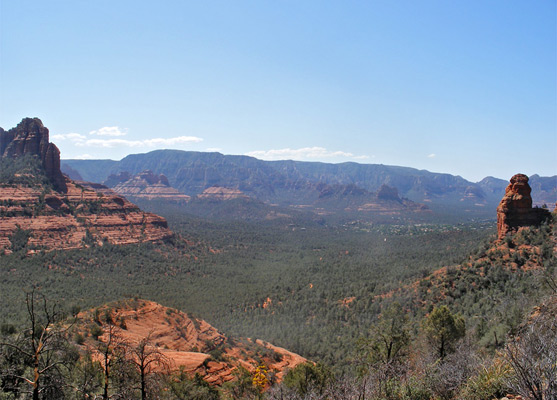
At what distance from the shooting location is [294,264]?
86.6 meters

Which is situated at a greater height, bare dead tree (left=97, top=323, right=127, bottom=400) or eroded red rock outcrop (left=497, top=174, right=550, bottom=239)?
eroded red rock outcrop (left=497, top=174, right=550, bottom=239)

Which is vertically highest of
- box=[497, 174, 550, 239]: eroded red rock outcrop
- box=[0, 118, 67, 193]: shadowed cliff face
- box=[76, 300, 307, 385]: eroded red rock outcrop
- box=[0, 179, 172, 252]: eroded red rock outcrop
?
box=[0, 118, 67, 193]: shadowed cliff face

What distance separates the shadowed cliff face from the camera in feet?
272

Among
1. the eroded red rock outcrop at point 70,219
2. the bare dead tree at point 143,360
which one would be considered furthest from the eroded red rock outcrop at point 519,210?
the eroded red rock outcrop at point 70,219

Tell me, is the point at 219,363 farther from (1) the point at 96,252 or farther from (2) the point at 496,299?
(1) the point at 96,252

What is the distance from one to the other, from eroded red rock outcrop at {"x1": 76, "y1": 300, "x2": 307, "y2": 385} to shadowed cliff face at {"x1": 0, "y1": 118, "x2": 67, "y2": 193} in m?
63.0

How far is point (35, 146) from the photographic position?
281 feet

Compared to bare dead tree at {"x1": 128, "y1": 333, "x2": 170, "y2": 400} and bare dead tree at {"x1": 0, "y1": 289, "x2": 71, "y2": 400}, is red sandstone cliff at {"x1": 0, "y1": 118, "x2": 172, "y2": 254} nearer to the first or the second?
bare dead tree at {"x1": 0, "y1": 289, "x2": 71, "y2": 400}

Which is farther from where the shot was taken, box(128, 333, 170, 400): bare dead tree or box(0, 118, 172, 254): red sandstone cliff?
box(0, 118, 172, 254): red sandstone cliff

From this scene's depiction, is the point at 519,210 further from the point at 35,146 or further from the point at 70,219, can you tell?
the point at 35,146

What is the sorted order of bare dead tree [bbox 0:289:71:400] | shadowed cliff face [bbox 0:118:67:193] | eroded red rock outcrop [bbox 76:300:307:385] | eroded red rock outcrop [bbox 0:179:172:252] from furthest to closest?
shadowed cliff face [bbox 0:118:67:193] < eroded red rock outcrop [bbox 0:179:172:252] < eroded red rock outcrop [bbox 76:300:307:385] < bare dead tree [bbox 0:289:71:400]

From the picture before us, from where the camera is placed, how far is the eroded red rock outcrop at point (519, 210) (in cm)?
4203

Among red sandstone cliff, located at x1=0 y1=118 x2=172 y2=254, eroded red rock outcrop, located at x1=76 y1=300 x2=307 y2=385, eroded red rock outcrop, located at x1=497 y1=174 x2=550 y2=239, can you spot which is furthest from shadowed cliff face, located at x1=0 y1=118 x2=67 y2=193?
eroded red rock outcrop, located at x1=497 y1=174 x2=550 y2=239

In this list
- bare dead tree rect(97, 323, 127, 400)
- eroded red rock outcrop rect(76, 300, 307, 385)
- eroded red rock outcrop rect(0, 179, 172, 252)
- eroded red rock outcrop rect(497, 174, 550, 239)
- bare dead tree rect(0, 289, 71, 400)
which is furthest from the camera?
eroded red rock outcrop rect(0, 179, 172, 252)
